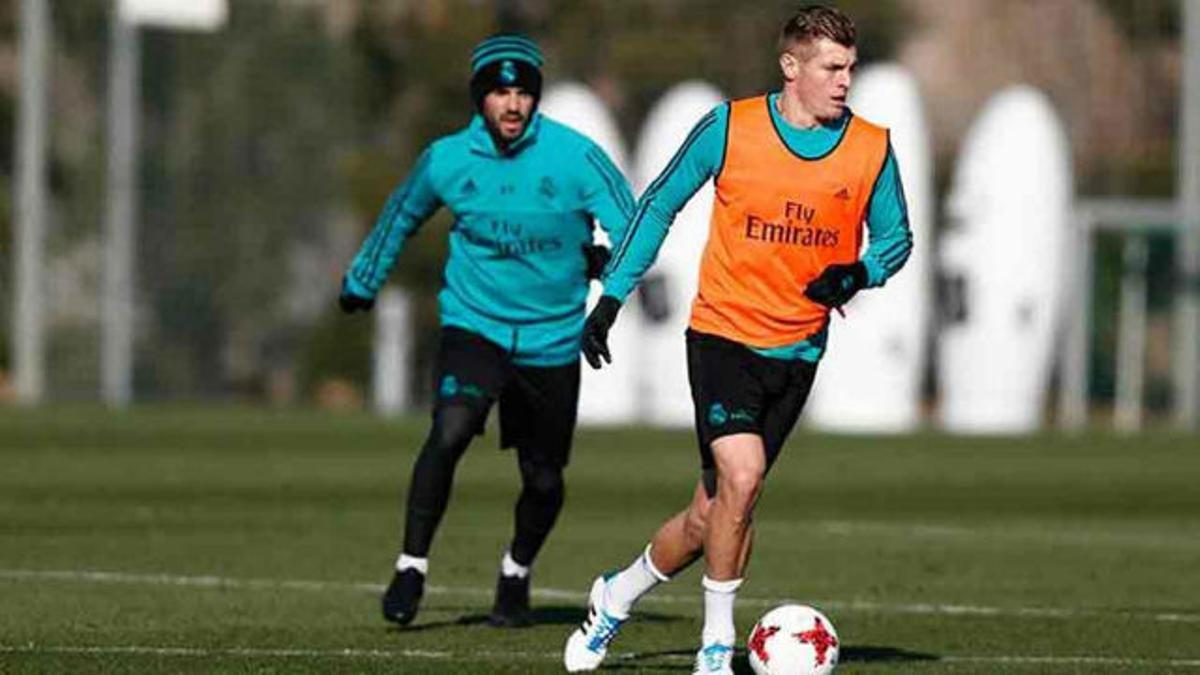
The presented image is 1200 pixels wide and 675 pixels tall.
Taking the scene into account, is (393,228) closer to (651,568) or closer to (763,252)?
(651,568)

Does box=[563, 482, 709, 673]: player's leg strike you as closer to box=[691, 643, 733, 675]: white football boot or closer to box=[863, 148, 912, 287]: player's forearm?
box=[691, 643, 733, 675]: white football boot

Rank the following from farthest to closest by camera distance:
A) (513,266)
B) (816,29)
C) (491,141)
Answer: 1. (491,141)
2. (513,266)
3. (816,29)

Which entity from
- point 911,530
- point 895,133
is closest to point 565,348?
point 911,530

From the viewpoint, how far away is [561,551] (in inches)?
751

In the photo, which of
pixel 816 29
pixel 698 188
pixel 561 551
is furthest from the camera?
pixel 561 551

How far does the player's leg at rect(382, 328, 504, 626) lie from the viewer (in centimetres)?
1357

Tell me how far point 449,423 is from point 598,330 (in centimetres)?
224

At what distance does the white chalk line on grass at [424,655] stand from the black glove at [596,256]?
6.41 feet

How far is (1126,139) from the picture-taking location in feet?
165

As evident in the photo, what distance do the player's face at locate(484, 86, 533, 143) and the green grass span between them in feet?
6.63

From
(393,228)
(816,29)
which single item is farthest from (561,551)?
(816,29)

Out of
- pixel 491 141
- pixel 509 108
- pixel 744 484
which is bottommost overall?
pixel 744 484

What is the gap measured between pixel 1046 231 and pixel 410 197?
27.7 meters

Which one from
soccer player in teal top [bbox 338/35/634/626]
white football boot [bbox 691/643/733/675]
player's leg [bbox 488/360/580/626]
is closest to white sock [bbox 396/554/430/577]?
soccer player in teal top [bbox 338/35/634/626]
